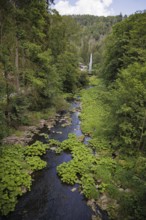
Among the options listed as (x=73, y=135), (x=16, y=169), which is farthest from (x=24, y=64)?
(x=16, y=169)

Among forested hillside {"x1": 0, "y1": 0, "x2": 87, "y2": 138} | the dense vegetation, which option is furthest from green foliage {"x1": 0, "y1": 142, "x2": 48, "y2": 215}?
the dense vegetation

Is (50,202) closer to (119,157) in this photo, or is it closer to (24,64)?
(119,157)

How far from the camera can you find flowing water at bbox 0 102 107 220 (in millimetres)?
7770

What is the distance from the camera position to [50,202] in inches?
335

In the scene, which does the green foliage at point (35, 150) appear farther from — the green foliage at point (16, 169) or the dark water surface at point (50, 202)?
the dark water surface at point (50, 202)

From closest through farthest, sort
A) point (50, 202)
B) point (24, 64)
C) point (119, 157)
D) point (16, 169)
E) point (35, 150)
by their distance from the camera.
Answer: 1. point (50, 202)
2. point (16, 169)
3. point (35, 150)
4. point (119, 157)
5. point (24, 64)

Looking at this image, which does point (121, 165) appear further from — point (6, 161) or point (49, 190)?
point (6, 161)

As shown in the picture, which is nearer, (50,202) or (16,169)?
(50,202)

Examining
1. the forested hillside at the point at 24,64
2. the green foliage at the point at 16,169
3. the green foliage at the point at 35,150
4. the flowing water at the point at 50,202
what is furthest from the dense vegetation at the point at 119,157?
the forested hillside at the point at 24,64

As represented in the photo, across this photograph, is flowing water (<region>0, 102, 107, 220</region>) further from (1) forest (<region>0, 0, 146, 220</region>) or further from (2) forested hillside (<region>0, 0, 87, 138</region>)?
(2) forested hillside (<region>0, 0, 87, 138</region>)

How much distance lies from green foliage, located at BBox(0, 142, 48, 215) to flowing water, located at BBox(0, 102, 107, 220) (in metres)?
0.33

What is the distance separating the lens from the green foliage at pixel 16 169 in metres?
7.90

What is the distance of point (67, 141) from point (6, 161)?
4.68 meters

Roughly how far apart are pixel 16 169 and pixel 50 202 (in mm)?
2404
